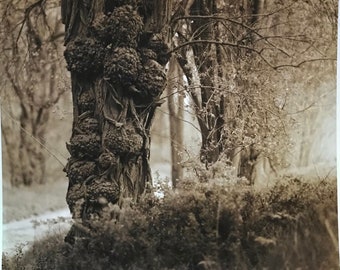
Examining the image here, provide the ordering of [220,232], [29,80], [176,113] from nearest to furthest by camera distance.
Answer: [220,232]
[176,113]
[29,80]

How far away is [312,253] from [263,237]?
26cm

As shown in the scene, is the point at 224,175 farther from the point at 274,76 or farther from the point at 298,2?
the point at 298,2

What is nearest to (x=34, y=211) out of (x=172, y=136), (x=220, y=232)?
(x=172, y=136)

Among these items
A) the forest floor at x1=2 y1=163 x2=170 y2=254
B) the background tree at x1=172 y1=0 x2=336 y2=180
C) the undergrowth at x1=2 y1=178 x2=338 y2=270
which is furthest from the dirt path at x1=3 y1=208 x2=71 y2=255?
the background tree at x1=172 y1=0 x2=336 y2=180

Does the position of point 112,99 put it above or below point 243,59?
below

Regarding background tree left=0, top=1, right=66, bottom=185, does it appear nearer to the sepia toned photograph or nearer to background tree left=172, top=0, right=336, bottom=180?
the sepia toned photograph

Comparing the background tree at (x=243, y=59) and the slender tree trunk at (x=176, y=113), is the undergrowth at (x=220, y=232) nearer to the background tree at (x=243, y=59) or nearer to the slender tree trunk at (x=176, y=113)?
the slender tree trunk at (x=176, y=113)

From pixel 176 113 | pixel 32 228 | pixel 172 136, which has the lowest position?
pixel 32 228

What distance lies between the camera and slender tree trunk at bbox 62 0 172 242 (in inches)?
113

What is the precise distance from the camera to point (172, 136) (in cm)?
298

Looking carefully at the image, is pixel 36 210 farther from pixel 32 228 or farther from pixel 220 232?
pixel 220 232

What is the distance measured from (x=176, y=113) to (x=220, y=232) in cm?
64

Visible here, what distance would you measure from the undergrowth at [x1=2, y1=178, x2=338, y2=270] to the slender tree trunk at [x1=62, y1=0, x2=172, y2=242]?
0.39 feet

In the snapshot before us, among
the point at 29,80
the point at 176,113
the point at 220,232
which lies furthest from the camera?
the point at 29,80
